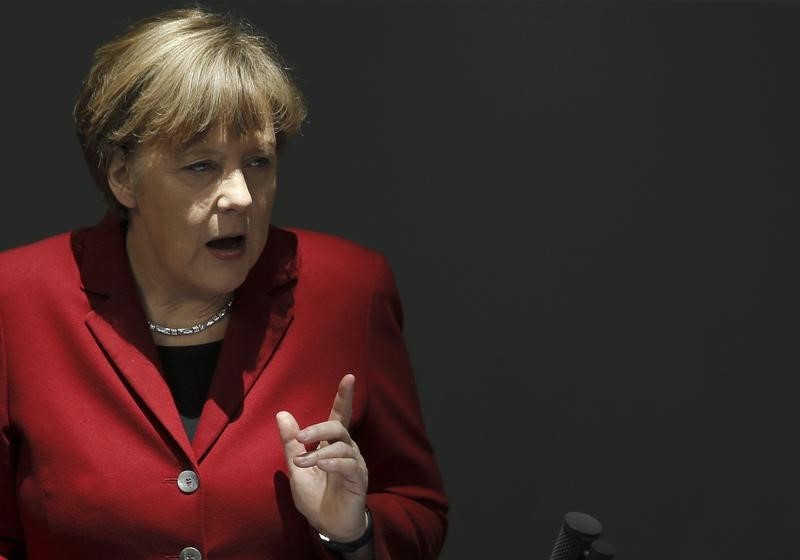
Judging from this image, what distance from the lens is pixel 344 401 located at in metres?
2.44

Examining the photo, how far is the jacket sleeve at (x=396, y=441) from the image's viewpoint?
263cm

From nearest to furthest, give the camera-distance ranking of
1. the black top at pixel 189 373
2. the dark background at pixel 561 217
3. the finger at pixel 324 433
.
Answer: the finger at pixel 324 433 → the black top at pixel 189 373 → the dark background at pixel 561 217

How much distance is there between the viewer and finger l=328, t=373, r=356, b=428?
243 cm

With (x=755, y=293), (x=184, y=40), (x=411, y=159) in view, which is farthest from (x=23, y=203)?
(x=755, y=293)

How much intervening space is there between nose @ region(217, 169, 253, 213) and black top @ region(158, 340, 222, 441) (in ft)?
0.89

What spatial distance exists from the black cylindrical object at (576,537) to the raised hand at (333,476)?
1.00 feet

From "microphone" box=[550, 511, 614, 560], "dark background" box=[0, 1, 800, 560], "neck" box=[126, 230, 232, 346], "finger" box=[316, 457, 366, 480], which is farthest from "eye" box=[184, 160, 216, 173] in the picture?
"dark background" box=[0, 1, 800, 560]

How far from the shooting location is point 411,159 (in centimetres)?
341

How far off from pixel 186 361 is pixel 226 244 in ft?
0.69

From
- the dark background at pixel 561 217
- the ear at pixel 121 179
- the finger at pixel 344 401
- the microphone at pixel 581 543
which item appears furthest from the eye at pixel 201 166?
the dark background at pixel 561 217

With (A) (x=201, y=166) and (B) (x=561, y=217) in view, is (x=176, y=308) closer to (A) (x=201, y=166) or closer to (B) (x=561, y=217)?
(A) (x=201, y=166)

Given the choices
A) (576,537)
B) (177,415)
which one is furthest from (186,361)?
(576,537)

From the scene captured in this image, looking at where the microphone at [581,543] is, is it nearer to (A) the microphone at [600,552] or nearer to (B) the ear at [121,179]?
(A) the microphone at [600,552]

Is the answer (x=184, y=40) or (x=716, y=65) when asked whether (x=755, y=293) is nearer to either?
(x=716, y=65)
